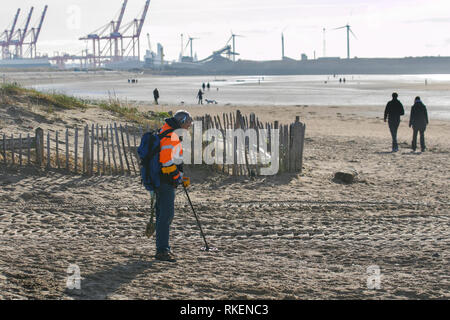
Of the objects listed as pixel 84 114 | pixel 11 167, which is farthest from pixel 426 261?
pixel 84 114

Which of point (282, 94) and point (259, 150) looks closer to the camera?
point (259, 150)

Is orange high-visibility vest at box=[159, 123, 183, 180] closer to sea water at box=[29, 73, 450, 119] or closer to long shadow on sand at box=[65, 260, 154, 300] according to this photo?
long shadow on sand at box=[65, 260, 154, 300]

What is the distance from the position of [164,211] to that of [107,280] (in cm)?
Answer: 85

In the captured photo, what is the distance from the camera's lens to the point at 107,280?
4.77 metres

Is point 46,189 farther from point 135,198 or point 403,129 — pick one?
point 403,129

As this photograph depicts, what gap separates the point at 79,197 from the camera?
814 cm

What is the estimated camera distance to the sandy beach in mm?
4660

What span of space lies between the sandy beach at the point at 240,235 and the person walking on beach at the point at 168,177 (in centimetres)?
20

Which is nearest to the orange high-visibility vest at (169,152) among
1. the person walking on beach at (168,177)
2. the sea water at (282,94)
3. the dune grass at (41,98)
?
the person walking on beach at (168,177)

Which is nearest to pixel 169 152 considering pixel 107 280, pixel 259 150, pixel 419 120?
pixel 107 280

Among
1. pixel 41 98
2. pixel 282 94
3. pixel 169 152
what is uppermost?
pixel 282 94

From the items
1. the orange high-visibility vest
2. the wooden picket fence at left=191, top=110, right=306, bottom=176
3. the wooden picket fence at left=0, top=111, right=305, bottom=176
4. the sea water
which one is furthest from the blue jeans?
the sea water

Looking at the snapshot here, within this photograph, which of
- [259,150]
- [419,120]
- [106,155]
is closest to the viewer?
[259,150]

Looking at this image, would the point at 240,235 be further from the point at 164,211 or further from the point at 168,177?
the point at 168,177
